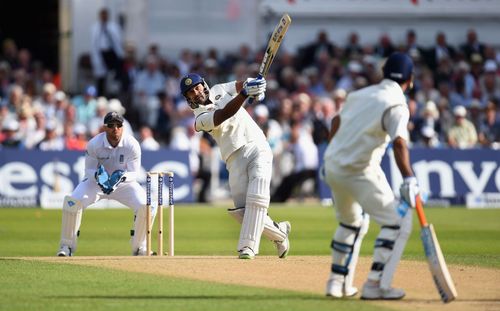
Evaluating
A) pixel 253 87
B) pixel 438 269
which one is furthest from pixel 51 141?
pixel 438 269

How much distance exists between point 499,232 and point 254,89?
24.2ft

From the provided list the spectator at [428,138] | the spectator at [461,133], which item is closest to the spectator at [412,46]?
the spectator at [461,133]

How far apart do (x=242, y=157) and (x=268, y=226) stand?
0.77m

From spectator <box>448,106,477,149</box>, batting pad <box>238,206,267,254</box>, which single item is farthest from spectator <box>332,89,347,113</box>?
batting pad <box>238,206,267,254</box>

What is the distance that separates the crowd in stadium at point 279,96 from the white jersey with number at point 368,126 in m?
13.9

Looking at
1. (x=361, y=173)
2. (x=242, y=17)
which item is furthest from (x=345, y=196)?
(x=242, y=17)

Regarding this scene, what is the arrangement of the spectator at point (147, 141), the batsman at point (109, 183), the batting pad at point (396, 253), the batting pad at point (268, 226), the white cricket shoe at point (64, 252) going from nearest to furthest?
the batting pad at point (396, 253)
the batting pad at point (268, 226)
the white cricket shoe at point (64, 252)
the batsman at point (109, 183)
the spectator at point (147, 141)

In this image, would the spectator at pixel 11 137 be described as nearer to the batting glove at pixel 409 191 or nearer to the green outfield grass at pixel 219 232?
the green outfield grass at pixel 219 232

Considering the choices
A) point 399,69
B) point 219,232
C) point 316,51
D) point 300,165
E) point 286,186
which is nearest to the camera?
point 399,69

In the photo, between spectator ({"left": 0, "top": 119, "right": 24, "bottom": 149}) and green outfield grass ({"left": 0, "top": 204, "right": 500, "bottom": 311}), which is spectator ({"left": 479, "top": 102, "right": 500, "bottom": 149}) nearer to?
green outfield grass ({"left": 0, "top": 204, "right": 500, "bottom": 311})

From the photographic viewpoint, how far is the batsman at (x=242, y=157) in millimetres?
11828

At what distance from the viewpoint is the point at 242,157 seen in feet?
39.4

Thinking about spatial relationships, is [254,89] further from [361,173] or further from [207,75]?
[207,75]

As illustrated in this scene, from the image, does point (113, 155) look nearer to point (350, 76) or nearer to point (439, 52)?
point (350, 76)
